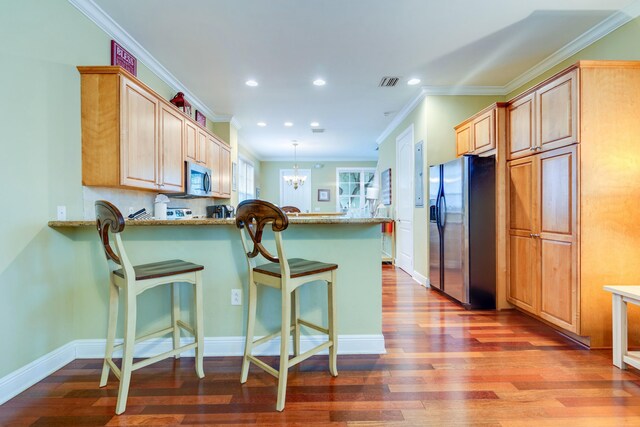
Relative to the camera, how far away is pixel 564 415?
146 cm

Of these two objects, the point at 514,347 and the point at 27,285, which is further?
the point at 514,347

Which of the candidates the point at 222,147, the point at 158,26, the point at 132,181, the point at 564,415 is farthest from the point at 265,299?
the point at 222,147

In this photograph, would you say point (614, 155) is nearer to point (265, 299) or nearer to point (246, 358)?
point (265, 299)

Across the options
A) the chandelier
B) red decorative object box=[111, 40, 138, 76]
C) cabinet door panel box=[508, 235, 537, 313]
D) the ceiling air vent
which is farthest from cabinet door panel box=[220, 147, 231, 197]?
cabinet door panel box=[508, 235, 537, 313]

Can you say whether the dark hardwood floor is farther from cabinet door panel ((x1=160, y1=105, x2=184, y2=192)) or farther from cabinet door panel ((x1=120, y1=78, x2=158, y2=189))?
cabinet door panel ((x1=160, y1=105, x2=184, y2=192))

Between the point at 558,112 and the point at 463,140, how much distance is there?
4.24ft

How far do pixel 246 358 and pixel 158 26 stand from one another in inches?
Answer: 106

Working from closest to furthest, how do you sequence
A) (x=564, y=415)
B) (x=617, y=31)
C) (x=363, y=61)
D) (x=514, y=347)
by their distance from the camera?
(x=564, y=415), (x=514, y=347), (x=617, y=31), (x=363, y=61)

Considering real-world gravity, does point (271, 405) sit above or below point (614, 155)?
below

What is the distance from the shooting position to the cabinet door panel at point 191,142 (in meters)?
3.31

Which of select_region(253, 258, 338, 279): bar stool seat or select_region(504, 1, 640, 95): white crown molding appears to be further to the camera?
select_region(504, 1, 640, 95): white crown molding

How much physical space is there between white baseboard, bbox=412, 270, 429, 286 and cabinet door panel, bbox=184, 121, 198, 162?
10.8ft

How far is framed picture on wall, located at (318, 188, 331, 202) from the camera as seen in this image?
9.05m

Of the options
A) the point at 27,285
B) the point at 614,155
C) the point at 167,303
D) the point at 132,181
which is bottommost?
the point at 167,303
